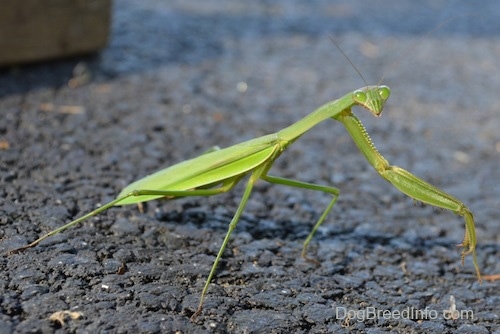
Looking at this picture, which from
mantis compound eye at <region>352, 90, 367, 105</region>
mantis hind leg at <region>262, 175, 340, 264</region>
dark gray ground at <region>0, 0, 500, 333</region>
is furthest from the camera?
mantis hind leg at <region>262, 175, 340, 264</region>

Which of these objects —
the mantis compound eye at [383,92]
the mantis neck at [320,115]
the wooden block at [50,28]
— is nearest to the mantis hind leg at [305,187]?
the mantis neck at [320,115]

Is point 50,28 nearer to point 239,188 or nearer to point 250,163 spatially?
point 239,188

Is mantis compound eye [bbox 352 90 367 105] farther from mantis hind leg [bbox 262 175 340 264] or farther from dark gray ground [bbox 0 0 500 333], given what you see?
dark gray ground [bbox 0 0 500 333]

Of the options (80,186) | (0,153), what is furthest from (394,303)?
(0,153)

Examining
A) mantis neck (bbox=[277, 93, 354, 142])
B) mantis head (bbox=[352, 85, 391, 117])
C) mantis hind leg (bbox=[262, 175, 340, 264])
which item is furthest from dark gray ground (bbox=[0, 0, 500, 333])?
mantis head (bbox=[352, 85, 391, 117])

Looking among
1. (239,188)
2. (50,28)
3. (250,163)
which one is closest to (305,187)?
(250,163)

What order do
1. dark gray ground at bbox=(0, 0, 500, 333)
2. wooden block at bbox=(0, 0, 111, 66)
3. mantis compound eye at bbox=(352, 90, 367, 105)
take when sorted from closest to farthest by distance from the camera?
1. dark gray ground at bbox=(0, 0, 500, 333)
2. mantis compound eye at bbox=(352, 90, 367, 105)
3. wooden block at bbox=(0, 0, 111, 66)

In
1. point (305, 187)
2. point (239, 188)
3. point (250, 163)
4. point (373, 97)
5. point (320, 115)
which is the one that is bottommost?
point (239, 188)
